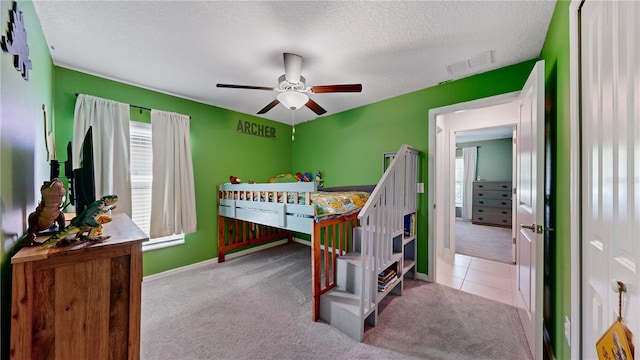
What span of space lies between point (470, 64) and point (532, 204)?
57.7 inches

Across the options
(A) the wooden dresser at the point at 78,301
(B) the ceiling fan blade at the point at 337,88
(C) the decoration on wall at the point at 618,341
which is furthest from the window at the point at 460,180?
(A) the wooden dresser at the point at 78,301

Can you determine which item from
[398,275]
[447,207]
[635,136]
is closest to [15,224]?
[635,136]

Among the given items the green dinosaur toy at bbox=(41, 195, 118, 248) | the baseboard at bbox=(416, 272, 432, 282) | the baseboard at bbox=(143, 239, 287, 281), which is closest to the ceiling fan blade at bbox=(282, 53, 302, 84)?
the green dinosaur toy at bbox=(41, 195, 118, 248)

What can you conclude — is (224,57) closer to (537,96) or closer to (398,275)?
(537,96)

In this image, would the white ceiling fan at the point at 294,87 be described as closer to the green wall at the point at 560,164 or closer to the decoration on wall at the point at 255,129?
the green wall at the point at 560,164

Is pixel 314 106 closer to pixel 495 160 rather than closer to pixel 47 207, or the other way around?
pixel 47 207

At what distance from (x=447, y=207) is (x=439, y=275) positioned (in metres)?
1.25

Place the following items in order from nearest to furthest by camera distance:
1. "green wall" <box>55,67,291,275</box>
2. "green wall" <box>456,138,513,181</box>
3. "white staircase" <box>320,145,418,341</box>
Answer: "white staircase" <box>320,145,418,341</box> < "green wall" <box>55,67,291,275</box> < "green wall" <box>456,138,513,181</box>

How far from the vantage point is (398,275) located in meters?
2.29

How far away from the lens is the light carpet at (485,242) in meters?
3.56

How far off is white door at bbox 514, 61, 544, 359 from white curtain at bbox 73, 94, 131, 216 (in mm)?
3731

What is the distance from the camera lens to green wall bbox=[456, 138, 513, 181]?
18.8ft

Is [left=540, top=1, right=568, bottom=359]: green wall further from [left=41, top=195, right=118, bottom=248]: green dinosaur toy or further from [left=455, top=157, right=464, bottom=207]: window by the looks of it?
[left=455, top=157, right=464, bottom=207]: window

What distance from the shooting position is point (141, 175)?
271 centimetres
